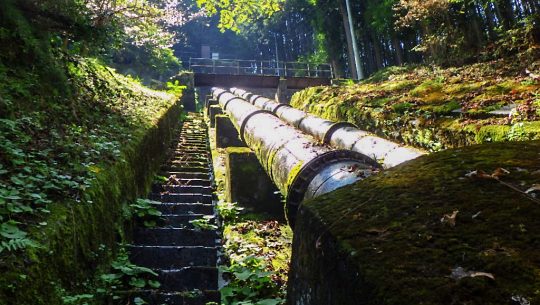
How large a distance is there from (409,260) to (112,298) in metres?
2.72

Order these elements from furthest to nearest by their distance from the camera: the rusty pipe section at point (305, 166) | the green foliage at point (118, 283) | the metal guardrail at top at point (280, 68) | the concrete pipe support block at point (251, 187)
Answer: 1. the metal guardrail at top at point (280, 68)
2. the concrete pipe support block at point (251, 187)
3. the rusty pipe section at point (305, 166)
4. the green foliage at point (118, 283)

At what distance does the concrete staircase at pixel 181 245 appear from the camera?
11.7 ft

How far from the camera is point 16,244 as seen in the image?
2.22 meters

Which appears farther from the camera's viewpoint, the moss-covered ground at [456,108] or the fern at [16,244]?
the moss-covered ground at [456,108]

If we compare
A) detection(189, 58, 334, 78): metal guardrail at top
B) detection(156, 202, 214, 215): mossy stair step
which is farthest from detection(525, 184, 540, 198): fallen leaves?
detection(189, 58, 334, 78): metal guardrail at top

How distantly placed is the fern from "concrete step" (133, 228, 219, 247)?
94.8 inches

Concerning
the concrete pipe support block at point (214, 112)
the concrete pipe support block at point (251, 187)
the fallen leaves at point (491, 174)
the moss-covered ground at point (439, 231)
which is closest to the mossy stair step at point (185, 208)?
the concrete pipe support block at point (251, 187)

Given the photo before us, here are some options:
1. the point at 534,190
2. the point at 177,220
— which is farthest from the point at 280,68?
the point at 534,190

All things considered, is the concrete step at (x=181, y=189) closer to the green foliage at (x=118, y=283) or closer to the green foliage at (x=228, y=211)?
the green foliage at (x=228, y=211)

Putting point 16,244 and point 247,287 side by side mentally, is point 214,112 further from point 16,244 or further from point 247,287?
point 16,244

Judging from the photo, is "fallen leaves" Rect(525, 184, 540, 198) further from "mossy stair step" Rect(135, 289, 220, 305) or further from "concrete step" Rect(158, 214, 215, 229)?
"concrete step" Rect(158, 214, 215, 229)

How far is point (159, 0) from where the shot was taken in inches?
488

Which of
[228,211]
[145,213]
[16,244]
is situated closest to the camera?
[16,244]

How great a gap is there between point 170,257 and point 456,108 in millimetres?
6127
